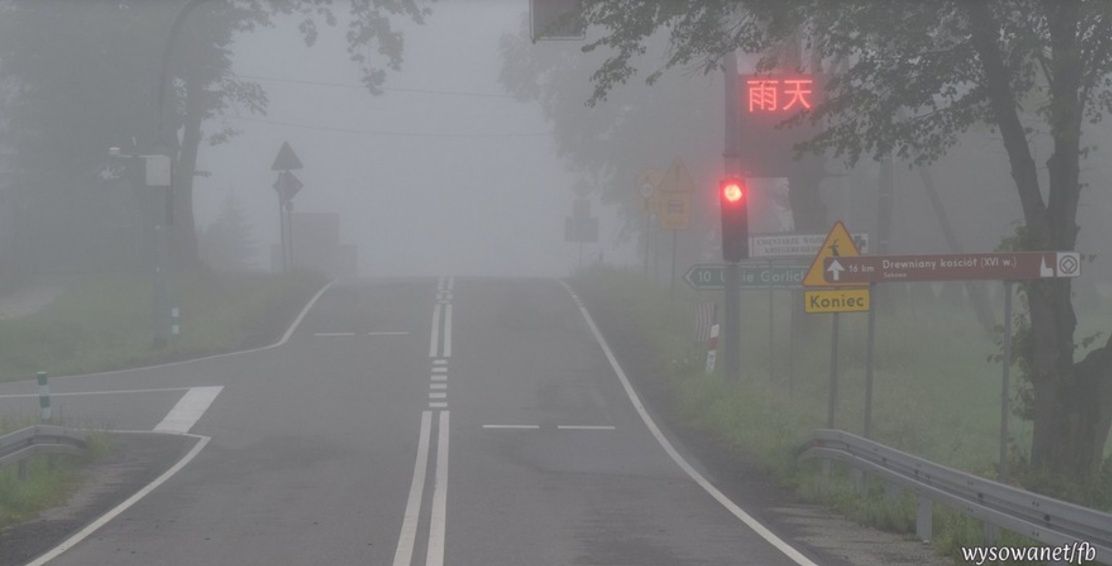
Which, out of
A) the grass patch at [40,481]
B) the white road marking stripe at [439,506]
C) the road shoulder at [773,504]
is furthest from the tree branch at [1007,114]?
the grass patch at [40,481]

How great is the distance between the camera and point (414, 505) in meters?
15.4

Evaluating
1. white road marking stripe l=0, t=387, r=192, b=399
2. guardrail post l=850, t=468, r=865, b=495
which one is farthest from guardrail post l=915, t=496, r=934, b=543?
white road marking stripe l=0, t=387, r=192, b=399

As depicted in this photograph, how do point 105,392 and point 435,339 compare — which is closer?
point 105,392

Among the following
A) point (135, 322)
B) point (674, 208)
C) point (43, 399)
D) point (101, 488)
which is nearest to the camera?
point (101, 488)

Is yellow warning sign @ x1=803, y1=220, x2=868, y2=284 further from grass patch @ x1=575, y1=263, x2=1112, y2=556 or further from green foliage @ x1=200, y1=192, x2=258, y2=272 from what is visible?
green foliage @ x1=200, y1=192, x2=258, y2=272

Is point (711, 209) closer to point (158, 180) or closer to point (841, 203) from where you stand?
point (841, 203)

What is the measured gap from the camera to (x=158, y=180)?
32.9m

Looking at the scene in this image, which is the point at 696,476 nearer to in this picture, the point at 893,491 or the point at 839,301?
the point at 839,301

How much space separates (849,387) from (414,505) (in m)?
13.4

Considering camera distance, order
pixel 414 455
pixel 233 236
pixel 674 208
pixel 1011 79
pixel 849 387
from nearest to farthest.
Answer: pixel 1011 79
pixel 414 455
pixel 849 387
pixel 674 208
pixel 233 236

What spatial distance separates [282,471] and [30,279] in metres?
30.4

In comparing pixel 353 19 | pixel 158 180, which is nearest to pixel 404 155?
pixel 353 19

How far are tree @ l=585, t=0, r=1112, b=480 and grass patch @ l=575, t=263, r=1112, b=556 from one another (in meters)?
0.96

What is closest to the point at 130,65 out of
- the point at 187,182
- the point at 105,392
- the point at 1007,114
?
the point at 187,182
